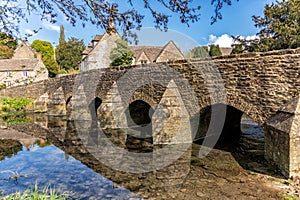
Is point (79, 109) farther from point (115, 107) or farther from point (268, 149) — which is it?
point (268, 149)

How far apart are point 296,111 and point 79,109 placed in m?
12.3

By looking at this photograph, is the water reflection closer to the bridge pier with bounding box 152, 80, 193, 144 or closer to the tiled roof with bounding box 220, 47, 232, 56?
the bridge pier with bounding box 152, 80, 193, 144

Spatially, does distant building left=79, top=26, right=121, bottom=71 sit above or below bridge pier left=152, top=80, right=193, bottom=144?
above

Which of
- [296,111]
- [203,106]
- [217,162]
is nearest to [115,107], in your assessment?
[203,106]

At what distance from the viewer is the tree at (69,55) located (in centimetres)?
4757

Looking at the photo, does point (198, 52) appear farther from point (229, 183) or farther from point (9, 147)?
point (229, 183)

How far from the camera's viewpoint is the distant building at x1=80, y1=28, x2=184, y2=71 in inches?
1126

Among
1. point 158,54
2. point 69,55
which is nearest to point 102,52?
point 158,54

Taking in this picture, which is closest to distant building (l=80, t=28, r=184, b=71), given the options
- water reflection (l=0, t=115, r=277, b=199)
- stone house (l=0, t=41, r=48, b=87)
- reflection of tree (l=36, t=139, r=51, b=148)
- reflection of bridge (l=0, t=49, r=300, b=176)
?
stone house (l=0, t=41, r=48, b=87)

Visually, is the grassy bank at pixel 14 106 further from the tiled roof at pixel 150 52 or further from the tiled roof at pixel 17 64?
the tiled roof at pixel 150 52

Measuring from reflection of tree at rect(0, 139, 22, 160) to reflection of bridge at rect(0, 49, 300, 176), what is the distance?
3461 mm

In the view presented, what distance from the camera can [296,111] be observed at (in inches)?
180

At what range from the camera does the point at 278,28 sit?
2023cm

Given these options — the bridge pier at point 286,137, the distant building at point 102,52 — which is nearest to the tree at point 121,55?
the distant building at point 102,52
